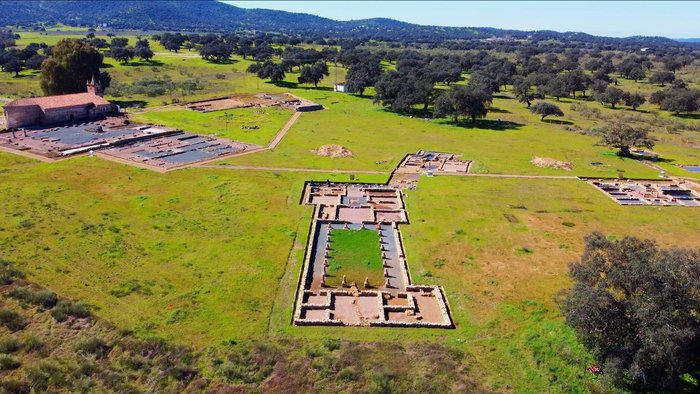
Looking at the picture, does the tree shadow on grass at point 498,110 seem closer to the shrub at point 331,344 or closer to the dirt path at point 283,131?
the dirt path at point 283,131

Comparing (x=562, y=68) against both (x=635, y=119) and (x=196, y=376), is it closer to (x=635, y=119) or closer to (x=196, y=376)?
(x=635, y=119)

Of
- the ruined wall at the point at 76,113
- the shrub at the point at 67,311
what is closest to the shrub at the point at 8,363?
the shrub at the point at 67,311

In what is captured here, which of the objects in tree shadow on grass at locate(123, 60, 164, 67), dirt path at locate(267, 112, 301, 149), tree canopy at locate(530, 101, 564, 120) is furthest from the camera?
tree shadow on grass at locate(123, 60, 164, 67)

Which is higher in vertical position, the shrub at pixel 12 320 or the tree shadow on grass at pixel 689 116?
the tree shadow on grass at pixel 689 116

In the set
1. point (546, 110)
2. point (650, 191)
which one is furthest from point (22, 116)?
point (546, 110)

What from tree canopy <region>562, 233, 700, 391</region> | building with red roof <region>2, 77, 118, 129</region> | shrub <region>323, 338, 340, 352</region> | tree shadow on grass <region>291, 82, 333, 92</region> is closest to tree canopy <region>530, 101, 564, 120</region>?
tree shadow on grass <region>291, 82, 333, 92</region>

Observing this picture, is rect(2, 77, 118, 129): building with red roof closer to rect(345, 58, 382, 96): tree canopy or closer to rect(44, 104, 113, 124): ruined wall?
rect(44, 104, 113, 124): ruined wall

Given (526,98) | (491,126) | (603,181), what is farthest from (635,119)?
(603,181)

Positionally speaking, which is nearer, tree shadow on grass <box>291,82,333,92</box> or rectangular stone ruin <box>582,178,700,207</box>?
rectangular stone ruin <box>582,178,700,207</box>
